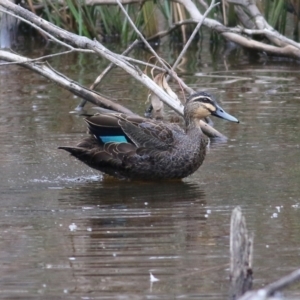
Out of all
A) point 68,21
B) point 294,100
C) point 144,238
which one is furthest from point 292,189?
point 68,21

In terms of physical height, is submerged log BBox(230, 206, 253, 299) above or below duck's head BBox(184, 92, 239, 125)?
above

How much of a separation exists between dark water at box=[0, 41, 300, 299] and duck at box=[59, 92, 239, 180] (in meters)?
0.12

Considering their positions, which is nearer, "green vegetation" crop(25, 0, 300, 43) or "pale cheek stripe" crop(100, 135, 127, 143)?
"pale cheek stripe" crop(100, 135, 127, 143)

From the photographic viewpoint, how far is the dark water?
475cm

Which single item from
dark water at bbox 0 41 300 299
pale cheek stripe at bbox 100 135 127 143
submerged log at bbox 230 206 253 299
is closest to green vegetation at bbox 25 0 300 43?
dark water at bbox 0 41 300 299

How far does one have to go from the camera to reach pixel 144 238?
5523 mm

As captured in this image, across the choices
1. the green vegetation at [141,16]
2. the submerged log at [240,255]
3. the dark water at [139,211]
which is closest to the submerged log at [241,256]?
the submerged log at [240,255]

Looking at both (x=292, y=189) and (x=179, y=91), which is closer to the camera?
(x=292, y=189)

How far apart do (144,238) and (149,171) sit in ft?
5.66

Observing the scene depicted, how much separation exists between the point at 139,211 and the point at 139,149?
109cm

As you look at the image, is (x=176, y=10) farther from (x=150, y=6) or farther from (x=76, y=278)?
(x=76, y=278)

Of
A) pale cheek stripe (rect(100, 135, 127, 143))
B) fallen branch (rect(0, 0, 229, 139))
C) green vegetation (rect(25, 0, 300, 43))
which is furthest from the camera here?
green vegetation (rect(25, 0, 300, 43))

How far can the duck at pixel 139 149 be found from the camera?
721cm

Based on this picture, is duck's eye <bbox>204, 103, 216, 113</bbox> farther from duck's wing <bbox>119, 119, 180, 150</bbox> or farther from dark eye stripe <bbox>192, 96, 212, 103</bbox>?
duck's wing <bbox>119, 119, 180, 150</bbox>
